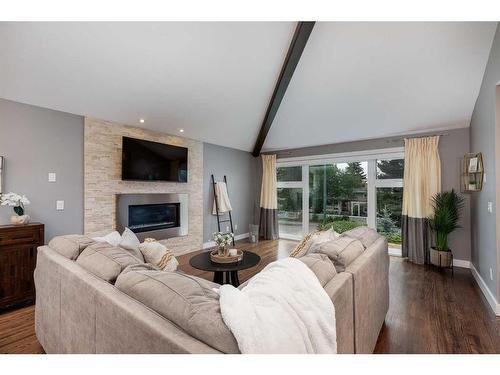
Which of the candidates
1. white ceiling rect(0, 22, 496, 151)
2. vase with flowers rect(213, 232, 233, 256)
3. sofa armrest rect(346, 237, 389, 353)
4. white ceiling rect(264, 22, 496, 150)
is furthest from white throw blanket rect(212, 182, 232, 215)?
sofa armrest rect(346, 237, 389, 353)

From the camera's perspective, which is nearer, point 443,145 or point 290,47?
point 290,47

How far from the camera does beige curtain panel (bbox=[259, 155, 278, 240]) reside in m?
6.01

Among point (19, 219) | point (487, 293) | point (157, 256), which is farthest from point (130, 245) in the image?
point (487, 293)

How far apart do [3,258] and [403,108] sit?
5520 mm

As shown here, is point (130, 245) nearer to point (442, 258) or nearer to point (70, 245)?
point (70, 245)

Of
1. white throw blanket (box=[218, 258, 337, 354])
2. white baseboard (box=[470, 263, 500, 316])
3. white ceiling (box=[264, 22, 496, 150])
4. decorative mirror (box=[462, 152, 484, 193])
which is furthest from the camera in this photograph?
decorative mirror (box=[462, 152, 484, 193])

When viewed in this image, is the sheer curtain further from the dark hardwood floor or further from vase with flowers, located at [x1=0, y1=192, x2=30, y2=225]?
vase with flowers, located at [x1=0, y1=192, x2=30, y2=225]

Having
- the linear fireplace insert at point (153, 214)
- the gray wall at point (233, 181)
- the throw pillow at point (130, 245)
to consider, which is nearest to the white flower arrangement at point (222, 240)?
the throw pillow at point (130, 245)

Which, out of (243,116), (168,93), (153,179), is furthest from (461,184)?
(153,179)

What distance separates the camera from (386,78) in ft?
11.1

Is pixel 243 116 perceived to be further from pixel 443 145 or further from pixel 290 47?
pixel 443 145

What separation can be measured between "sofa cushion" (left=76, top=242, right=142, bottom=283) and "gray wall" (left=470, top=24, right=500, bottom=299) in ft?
11.0

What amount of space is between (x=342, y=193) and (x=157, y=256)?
164 inches
